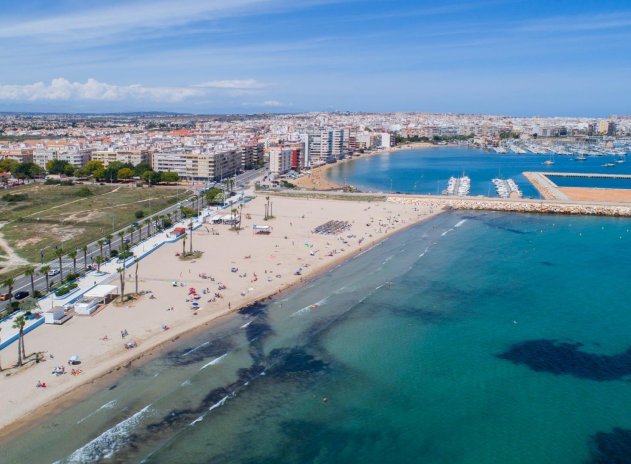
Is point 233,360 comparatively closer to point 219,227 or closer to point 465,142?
point 219,227

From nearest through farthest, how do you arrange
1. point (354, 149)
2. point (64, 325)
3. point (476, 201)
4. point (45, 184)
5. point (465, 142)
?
point (64, 325) → point (476, 201) → point (45, 184) → point (354, 149) → point (465, 142)

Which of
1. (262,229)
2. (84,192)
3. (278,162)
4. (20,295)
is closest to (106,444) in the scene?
(20,295)

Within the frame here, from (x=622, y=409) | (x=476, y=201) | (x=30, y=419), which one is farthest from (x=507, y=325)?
(x=476, y=201)

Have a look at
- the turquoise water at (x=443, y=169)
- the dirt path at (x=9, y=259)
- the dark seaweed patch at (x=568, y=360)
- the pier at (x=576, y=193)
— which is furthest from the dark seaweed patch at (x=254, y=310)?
the pier at (x=576, y=193)

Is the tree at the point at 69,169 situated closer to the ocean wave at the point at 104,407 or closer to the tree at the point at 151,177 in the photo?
the tree at the point at 151,177

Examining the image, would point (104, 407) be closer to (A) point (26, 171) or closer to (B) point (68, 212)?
(B) point (68, 212)

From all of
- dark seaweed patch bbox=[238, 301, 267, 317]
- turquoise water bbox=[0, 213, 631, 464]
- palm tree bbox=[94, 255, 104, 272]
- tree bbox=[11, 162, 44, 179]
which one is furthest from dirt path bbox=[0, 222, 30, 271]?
tree bbox=[11, 162, 44, 179]
